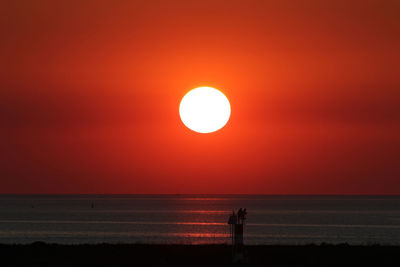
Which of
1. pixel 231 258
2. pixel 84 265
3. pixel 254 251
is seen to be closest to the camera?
pixel 84 265

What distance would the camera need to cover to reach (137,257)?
3250 centimetres

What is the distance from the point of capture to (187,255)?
32.9m

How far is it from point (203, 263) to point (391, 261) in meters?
7.34

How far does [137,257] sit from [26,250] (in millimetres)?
5602

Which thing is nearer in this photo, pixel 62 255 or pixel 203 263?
pixel 203 263

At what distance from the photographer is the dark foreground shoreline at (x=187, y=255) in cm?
3055

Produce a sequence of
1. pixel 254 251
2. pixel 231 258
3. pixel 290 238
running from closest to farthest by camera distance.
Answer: pixel 231 258 < pixel 254 251 < pixel 290 238

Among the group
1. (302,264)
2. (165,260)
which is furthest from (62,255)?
(302,264)

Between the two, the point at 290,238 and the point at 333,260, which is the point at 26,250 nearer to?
the point at 333,260

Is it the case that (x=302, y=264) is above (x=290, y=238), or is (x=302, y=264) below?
below

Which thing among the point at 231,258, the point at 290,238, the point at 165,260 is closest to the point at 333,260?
the point at 231,258

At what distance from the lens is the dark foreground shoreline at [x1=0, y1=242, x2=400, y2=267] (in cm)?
3055

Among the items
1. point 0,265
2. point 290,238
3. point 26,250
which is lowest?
point 0,265

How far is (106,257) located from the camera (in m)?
32.2
